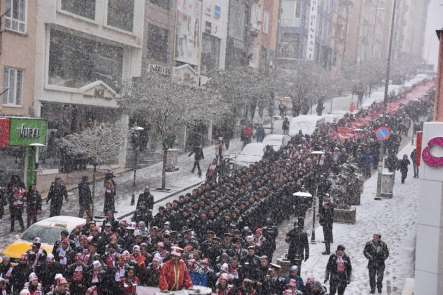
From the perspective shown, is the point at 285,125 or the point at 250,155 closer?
the point at 250,155

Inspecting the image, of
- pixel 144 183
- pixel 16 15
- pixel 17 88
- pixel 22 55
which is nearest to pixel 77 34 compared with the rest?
pixel 22 55

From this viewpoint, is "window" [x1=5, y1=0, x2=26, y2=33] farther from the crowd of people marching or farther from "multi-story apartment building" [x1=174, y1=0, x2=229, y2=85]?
"multi-story apartment building" [x1=174, y1=0, x2=229, y2=85]

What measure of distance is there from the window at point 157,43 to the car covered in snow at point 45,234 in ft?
71.0

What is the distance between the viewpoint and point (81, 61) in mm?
34469

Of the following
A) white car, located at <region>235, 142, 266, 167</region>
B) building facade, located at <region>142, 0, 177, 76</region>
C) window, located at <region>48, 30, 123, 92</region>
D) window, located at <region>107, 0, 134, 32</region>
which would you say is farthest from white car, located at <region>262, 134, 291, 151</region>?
window, located at <region>107, 0, 134, 32</region>

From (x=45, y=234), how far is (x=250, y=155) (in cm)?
1646

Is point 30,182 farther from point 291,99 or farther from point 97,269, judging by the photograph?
point 291,99

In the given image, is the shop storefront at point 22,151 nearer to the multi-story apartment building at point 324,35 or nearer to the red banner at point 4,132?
the red banner at point 4,132

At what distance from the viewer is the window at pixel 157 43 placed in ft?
132

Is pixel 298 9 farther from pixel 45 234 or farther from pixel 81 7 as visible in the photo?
pixel 45 234

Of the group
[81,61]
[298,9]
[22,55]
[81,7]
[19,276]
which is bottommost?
[19,276]

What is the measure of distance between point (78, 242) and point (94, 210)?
10304 millimetres

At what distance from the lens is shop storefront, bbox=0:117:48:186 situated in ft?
91.2

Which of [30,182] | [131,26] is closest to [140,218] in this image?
[30,182]
